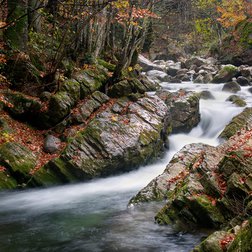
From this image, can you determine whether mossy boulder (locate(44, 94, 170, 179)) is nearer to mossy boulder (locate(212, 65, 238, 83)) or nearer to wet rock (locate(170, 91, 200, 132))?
wet rock (locate(170, 91, 200, 132))

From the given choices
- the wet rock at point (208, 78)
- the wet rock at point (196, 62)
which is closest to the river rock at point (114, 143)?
the wet rock at point (208, 78)

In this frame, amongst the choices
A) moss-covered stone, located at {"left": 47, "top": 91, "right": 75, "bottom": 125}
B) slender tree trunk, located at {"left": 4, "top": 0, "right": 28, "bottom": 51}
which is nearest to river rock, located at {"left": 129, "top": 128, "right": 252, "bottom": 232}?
moss-covered stone, located at {"left": 47, "top": 91, "right": 75, "bottom": 125}

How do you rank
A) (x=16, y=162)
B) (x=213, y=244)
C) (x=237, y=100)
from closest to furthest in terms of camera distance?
(x=213, y=244) < (x=16, y=162) < (x=237, y=100)

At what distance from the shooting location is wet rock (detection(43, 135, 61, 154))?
37.8 feet

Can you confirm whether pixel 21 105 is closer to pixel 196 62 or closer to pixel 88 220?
pixel 88 220

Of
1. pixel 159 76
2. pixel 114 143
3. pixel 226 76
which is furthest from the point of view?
pixel 159 76

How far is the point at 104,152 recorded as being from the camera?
1115 cm

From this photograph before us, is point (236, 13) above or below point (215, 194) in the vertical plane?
above

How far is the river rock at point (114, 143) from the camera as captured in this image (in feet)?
35.1

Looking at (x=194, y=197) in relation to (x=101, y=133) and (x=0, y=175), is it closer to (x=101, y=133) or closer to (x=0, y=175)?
(x=101, y=133)

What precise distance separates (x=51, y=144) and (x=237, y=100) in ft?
37.9

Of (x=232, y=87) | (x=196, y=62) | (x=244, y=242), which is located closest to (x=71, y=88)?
(x=244, y=242)

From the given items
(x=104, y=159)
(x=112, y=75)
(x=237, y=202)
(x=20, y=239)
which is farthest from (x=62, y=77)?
(x=237, y=202)

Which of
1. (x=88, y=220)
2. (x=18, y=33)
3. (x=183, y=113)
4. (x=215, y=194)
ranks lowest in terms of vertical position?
(x=88, y=220)
